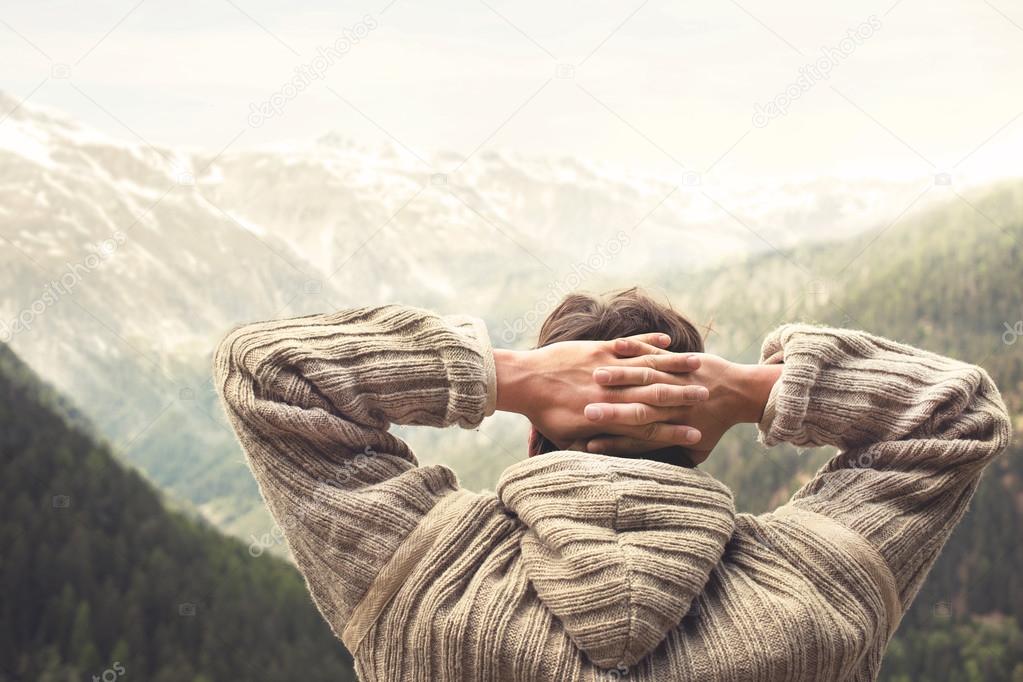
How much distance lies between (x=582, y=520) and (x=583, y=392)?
6.8 inches

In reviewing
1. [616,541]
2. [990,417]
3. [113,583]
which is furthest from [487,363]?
[113,583]

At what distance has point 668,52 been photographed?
4270mm

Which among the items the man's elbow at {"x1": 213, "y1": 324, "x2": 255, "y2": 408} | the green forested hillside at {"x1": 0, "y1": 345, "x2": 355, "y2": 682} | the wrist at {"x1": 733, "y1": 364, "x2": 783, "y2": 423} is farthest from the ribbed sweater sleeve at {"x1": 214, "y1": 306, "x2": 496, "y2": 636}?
the green forested hillside at {"x1": 0, "y1": 345, "x2": 355, "y2": 682}

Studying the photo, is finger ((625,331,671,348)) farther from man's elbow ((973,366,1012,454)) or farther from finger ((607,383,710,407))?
man's elbow ((973,366,1012,454))

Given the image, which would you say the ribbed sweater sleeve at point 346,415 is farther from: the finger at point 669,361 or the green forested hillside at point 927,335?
the green forested hillside at point 927,335

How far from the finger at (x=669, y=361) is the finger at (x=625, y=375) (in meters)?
0.01

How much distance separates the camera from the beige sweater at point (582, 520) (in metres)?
0.93

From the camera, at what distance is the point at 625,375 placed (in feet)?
3.49

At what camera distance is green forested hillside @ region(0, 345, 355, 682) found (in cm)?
306

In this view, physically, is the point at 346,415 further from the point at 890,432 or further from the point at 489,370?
the point at 890,432

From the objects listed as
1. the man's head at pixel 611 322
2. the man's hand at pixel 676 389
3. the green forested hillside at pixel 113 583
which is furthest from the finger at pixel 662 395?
the green forested hillside at pixel 113 583

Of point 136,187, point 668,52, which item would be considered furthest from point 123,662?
point 668,52

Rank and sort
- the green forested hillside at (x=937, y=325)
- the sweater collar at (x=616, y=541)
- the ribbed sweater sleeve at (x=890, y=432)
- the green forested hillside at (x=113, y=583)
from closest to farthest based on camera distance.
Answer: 1. the sweater collar at (x=616, y=541)
2. the ribbed sweater sleeve at (x=890, y=432)
3. the green forested hillside at (x=113, y=583)
4. the green forested hillside at (x=937, y=325)

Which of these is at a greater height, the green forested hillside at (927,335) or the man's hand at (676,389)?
the man's hand at (676,389)
